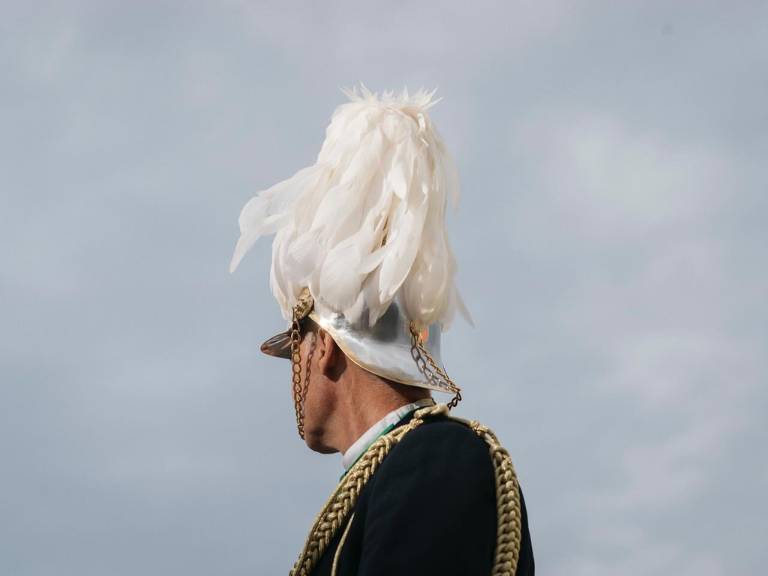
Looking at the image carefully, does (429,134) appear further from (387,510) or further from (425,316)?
(387,510)

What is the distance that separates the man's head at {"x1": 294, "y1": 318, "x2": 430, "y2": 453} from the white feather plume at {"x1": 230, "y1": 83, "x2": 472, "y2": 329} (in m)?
0.25

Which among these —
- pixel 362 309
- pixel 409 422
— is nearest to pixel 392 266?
pixel 362 309

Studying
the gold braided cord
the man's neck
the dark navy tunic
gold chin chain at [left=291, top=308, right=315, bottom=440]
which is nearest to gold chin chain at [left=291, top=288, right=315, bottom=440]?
gold chin chain at [left=291, top=308, right=315, bottom=440]

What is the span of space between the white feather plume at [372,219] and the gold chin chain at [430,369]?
126 millimetres

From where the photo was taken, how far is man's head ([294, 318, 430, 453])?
6.63 metres

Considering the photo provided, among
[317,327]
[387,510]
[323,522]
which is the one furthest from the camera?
[317,327]

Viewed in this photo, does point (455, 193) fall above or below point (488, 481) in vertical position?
above

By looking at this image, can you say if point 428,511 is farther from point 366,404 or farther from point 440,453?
point 366,404

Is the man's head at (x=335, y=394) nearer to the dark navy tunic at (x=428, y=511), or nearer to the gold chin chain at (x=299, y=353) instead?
the gold chin chain at (x=299, y=353)

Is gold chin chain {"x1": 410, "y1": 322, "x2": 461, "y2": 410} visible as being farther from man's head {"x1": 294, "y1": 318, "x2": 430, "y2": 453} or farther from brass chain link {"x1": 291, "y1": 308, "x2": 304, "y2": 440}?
brass chain link {"x1": 291, "y1": 308, "x2": 304, "y2": 440}

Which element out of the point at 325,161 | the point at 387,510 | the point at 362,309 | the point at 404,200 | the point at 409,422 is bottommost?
the point at 387,510

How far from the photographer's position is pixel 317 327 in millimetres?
6867

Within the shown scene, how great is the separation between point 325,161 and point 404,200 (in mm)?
665

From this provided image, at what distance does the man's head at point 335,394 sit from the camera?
6.63 metres
